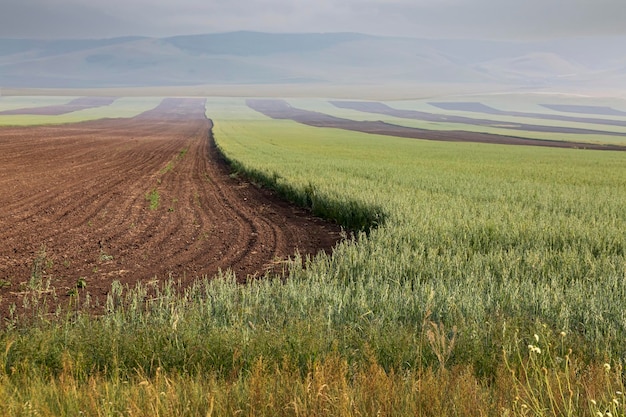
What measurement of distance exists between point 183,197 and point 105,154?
20699mm

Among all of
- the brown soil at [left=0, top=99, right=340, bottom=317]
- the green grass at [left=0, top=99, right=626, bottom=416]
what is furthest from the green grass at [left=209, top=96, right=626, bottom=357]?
the brown soil at [left=0, top=99, right=340, bottom=317]

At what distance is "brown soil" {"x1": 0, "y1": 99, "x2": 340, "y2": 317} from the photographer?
30.1ft

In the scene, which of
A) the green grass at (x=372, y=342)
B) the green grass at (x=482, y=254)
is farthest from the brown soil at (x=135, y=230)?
the green grass at (x=482, y=254)

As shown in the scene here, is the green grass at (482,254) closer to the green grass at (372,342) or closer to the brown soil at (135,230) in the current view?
the green grass at (372,342)

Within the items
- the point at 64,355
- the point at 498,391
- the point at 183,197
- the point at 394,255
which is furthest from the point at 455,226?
the point at 183,197

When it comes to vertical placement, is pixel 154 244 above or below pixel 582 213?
below

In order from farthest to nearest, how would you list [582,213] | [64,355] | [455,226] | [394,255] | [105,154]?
[105,154]
[582,213]
[455,226]
[394,255]
[64,355]

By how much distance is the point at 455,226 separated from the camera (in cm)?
1096

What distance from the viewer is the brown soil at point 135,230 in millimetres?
9172

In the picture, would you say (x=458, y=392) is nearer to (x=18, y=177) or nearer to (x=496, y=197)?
(x=496, y=197)

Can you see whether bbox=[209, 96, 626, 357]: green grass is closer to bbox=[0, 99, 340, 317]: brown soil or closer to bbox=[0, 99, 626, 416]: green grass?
bbox=[0, 99, 626, 416]: green grass

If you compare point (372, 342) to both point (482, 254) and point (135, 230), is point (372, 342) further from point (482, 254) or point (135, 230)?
point (135, 230)

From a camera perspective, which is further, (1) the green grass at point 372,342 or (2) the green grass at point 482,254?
(2) the green grass at point 482,254

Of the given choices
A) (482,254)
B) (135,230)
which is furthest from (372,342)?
(135,230)
